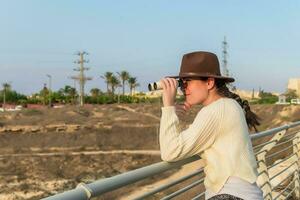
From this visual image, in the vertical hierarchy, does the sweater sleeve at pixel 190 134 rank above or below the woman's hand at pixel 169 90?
below

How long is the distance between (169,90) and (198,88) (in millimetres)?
146

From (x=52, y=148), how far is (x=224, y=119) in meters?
44.3

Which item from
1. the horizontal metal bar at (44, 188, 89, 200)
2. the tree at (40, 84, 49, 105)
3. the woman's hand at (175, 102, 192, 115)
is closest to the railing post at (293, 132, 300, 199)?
the woman's hand at (175, 102, 192, 115)

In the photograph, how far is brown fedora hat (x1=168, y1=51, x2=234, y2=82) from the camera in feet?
8.80

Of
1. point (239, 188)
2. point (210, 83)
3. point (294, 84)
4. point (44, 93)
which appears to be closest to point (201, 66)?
point (210, 83)

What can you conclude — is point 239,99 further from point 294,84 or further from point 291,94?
point 294,84

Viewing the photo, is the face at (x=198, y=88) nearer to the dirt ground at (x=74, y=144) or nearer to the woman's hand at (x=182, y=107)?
the woman's hand at (x=182, y=107)

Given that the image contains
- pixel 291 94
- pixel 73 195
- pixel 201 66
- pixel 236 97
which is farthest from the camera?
Answer: pixel 291 94

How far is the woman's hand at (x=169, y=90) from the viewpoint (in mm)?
2719

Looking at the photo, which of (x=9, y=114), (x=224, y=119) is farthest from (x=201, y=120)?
(x=9, y=114)

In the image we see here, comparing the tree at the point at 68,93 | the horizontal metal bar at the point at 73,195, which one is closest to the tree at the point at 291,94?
the tree at the point at 68,93

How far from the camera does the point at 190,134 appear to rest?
2.56m

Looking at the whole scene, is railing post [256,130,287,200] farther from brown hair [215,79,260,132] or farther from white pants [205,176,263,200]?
white pants [205,176,263,200]

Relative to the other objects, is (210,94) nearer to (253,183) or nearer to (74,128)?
(253,183)
